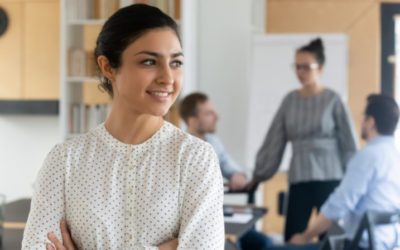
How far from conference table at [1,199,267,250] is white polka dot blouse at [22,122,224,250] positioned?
81 cm

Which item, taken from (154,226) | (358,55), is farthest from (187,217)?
(358,55)

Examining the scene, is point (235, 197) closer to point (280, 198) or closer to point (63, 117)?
point (280, 198)

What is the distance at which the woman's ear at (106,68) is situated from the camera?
1.34 meters

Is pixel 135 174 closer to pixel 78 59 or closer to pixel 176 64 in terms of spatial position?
pixel 176 64

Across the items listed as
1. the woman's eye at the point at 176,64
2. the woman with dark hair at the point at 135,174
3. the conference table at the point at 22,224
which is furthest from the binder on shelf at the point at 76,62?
the woman's eye at the point at 176,64

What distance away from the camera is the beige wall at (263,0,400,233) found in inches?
249

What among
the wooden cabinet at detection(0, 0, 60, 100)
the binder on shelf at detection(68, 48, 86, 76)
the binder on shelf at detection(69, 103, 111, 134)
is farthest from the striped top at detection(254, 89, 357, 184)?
the wooden cabinet at detection(0, 0, 60, 100)

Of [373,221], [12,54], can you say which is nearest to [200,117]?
[373,221]

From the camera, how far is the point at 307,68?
4.01 metres

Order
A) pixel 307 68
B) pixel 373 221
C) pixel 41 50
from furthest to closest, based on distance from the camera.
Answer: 1. pixel 41 50
2. pixel 307 68
3. pixel 373 221

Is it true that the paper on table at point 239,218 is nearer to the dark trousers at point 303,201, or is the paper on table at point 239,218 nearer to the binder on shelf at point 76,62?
the dark trousers at point 303,201

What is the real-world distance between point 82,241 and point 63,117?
12.2ft

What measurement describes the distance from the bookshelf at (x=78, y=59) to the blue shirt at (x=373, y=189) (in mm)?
2059

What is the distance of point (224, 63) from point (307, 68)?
1.52 meters
